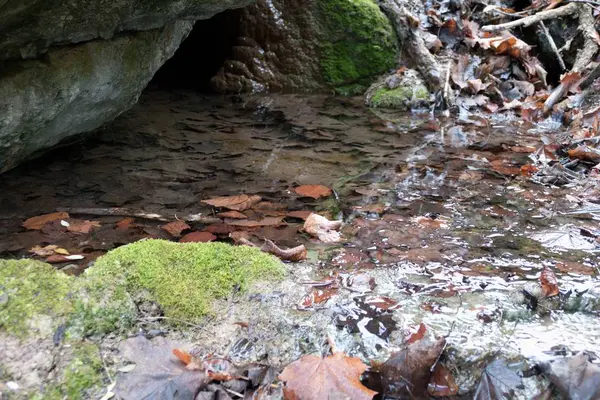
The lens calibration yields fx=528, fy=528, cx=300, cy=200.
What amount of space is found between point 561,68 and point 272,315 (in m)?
5.48

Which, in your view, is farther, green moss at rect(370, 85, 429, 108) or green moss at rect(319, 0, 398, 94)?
green moss at rect(319, 0, 398, 94)

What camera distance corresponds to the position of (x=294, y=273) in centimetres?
213

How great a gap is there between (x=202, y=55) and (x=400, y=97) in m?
2.71

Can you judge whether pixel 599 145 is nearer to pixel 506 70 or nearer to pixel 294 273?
pixel 506 70

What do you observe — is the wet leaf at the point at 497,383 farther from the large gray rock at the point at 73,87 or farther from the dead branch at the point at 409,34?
the dead branch at the point at 409,34

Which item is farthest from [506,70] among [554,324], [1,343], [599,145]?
[1,343]

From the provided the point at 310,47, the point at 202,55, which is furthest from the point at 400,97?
the point at 202,55

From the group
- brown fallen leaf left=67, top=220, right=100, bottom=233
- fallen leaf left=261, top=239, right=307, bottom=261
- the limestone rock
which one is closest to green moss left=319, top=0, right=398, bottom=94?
the limestone rock

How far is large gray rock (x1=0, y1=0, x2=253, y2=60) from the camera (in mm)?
2375

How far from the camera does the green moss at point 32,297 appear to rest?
164 cm

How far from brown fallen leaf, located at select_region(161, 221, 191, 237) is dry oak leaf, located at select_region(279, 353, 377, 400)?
53.2 inches

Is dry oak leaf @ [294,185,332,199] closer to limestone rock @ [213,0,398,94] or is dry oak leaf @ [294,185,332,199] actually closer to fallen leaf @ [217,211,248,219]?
fallen leaf @ [217,211,248,219]

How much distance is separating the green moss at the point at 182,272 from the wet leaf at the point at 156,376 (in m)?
0.19

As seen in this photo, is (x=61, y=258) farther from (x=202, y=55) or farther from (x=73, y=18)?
(x=202, y=55)
